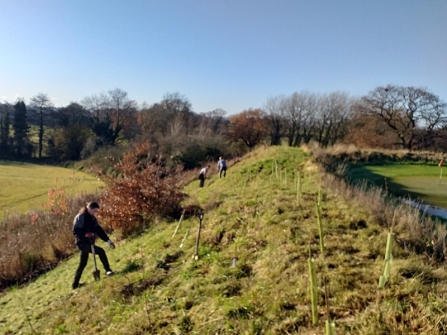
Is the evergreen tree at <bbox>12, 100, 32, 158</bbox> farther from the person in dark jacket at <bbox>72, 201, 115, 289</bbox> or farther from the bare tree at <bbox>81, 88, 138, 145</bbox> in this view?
the person in dark jacket at <bbox>72, 201, 115, 289</bbox>

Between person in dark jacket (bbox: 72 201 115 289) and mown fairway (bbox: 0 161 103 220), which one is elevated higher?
person in dark jacket (bbox: 72 201 115 289)

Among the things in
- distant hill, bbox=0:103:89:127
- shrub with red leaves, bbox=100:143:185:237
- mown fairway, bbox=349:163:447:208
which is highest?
distant hill, bbox=0:103:89:127

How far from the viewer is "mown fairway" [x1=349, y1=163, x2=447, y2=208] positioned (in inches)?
552

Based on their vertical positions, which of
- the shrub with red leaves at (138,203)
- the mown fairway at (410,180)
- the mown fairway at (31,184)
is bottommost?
the mown fairway at (31,184)

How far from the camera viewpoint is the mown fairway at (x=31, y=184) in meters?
28.6

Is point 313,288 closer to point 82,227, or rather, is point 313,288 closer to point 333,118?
point 82,227

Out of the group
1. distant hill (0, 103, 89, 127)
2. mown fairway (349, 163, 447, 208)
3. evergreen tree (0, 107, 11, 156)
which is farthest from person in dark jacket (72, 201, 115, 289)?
distant hill (0, 103, 89, 127)

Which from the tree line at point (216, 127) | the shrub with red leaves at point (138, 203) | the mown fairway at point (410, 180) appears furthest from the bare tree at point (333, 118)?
the shrub with red leaves at point (138, 203)

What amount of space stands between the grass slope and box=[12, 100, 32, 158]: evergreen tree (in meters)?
58.7

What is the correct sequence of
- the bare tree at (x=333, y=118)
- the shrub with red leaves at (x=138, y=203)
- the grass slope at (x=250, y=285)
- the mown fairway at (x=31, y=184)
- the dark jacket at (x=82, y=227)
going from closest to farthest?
the grass slope at (x=250, y=285) < the dark jacket at (x=82, y=227) < the shrub with red leaves at (x=138, y=203) < the mown fairway at (x=31, y=184) < the bare tree at (x=333, y=118)

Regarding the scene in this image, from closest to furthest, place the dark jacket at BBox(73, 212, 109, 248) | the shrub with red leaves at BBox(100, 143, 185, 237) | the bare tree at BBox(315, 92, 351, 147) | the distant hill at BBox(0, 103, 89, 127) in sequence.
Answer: the dark jacket at BBox(73, 212, 109, 248)
the shrub with red leaves at BBox(100, 143, 185, 237)
the bare tree at BBox(315, 92, 351, 147)
the distant hill at BBox(0, 103, 89, 127)

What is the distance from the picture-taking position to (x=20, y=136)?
5850 centimetres

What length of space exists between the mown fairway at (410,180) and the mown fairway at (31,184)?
74.1ft

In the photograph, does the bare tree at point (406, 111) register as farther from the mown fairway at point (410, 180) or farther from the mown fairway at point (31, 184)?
the mown fairway at point (31, 184)
